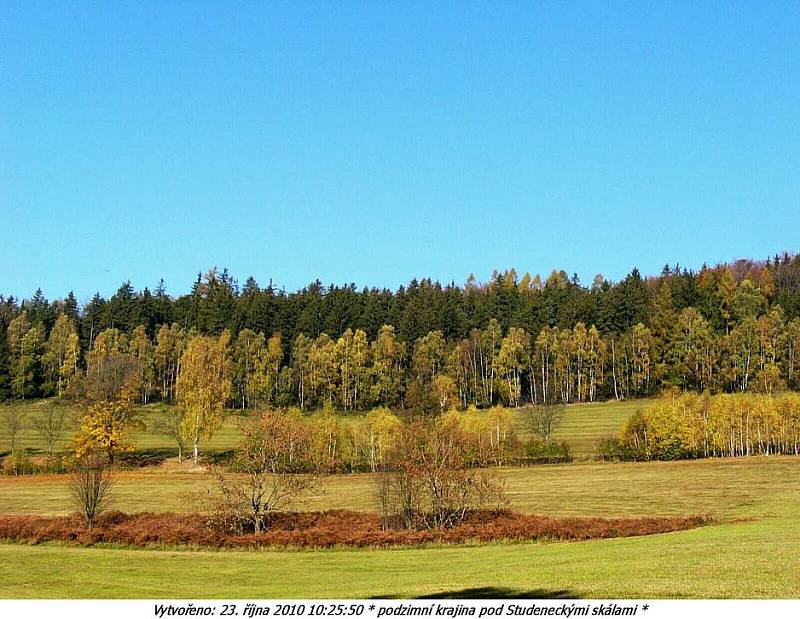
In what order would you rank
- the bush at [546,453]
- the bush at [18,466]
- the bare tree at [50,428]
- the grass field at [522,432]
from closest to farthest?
the bush at [18,466]
the bush at [546,453]
the bare tree at [50,428]
the grass field at [522,432]

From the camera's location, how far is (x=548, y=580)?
976 inches

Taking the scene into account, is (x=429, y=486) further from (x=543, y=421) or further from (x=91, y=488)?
(x=543, y=421)

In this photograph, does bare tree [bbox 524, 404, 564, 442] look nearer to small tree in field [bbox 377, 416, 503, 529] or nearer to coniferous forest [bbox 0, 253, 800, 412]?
coniferous forest [bbox 0, 253, 800, 412]

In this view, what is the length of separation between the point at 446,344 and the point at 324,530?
108735 mm

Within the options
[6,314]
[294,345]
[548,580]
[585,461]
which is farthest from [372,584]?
[6,314]

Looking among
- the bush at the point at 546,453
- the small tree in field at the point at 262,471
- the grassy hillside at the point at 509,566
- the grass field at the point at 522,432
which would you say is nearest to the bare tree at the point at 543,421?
the grass field at the point at 522,432

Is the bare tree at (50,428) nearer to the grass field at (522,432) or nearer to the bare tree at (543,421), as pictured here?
the grass field at (522,432)

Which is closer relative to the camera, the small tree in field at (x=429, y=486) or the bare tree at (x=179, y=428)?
the small tree in field at (x=429, y=486)

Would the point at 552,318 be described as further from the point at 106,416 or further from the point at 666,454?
the point at 106,416

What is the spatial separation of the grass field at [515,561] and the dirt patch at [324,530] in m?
1.94

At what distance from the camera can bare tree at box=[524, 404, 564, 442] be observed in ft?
332

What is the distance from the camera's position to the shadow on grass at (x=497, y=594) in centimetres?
2172

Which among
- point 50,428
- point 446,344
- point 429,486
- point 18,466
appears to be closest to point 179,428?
point 18,466

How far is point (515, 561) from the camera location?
106 ft
